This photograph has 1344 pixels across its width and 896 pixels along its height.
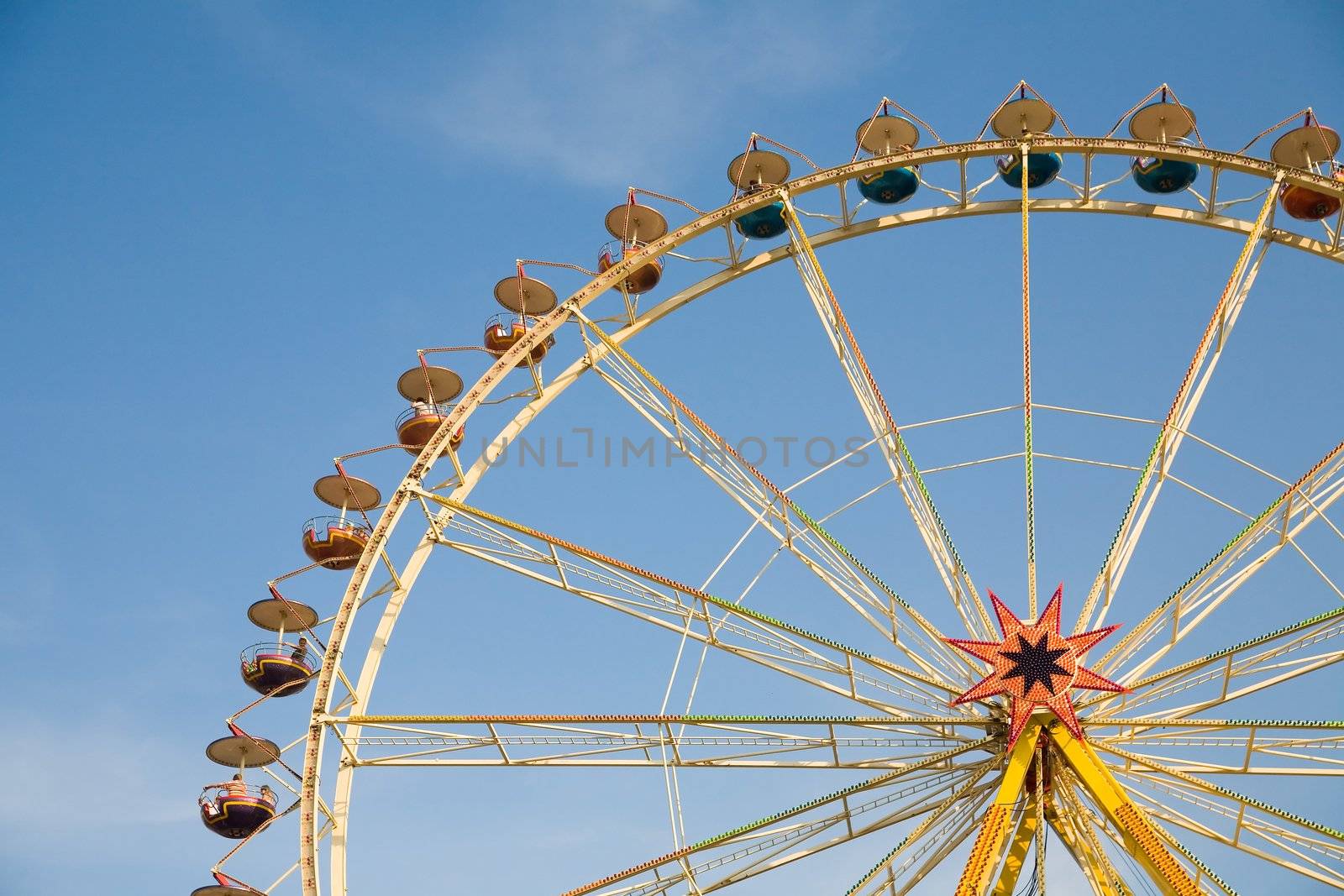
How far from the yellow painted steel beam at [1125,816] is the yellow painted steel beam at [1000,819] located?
18 cm

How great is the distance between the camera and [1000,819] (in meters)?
14.8

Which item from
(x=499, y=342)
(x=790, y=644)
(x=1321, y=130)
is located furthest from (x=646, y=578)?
(x=1321, y=130)

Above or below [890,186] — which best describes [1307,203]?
below

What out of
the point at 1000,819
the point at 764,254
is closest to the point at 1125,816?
the point at 1000,819

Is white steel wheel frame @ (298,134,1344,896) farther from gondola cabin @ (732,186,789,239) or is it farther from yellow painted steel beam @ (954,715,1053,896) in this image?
yellow painted steel beam @ (954,715,1053,896)

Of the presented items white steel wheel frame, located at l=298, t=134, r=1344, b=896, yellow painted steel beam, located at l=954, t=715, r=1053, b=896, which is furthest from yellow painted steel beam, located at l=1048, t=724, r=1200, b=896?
white steel wheel frame, located at l=298, t=134, r=1344, b=896

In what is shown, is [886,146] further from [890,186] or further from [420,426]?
[420,426]

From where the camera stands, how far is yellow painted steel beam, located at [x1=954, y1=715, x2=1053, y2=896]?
14.1m

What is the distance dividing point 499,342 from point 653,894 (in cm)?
998

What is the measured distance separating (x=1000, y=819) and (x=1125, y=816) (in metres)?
→ 1.26

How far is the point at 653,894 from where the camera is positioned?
15930 mm

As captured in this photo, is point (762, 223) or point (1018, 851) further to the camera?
point (762, 223)

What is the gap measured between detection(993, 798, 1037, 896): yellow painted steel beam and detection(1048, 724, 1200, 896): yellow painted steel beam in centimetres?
90

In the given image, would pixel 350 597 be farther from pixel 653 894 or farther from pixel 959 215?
pixel 959 215
